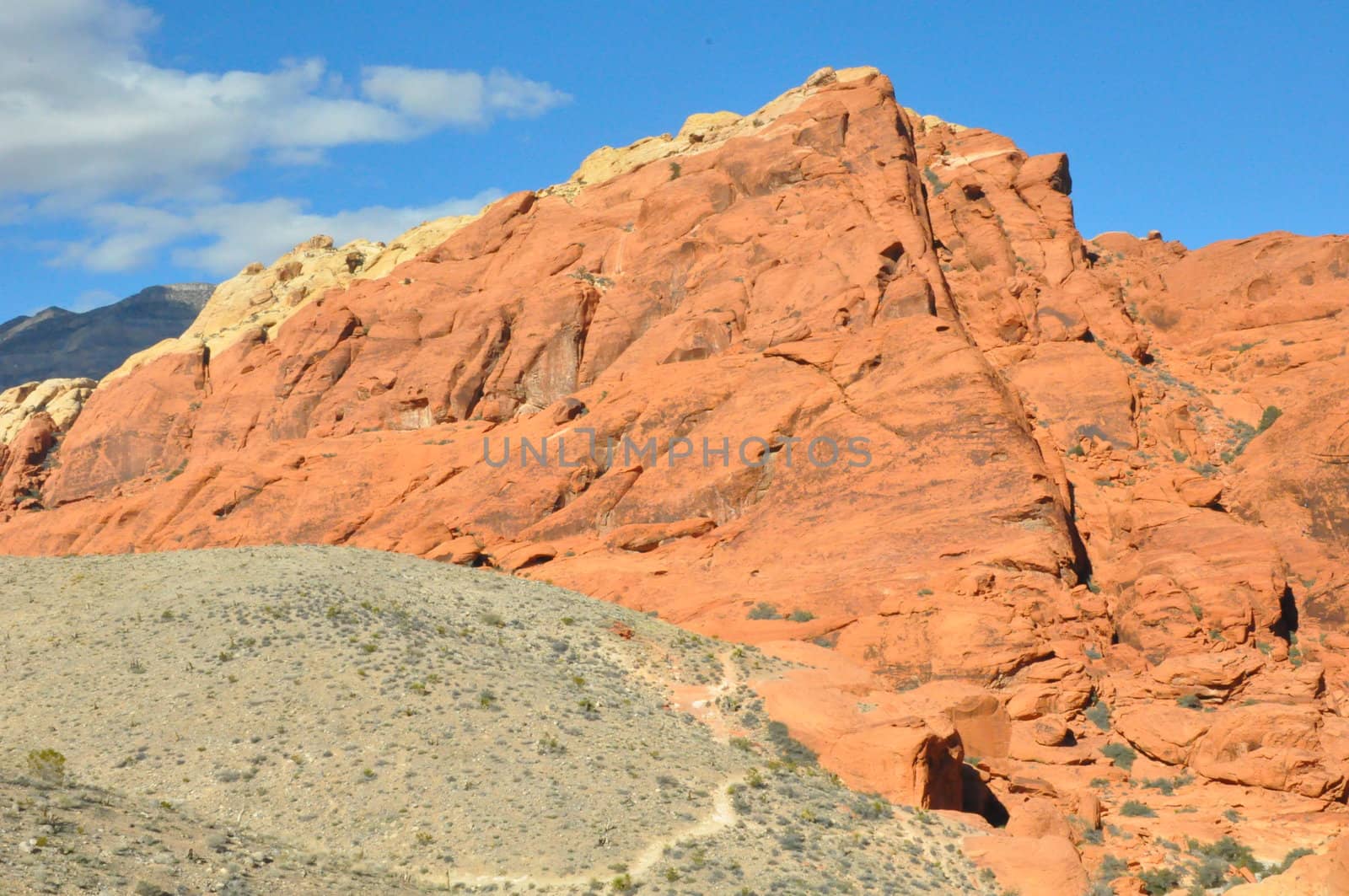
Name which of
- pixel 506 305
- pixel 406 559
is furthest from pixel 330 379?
pixel 406 559

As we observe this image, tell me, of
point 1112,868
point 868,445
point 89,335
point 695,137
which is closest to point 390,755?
point 1112,868

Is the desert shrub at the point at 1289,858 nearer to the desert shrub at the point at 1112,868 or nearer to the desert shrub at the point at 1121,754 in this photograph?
the desert shrub at the point at 1112,868

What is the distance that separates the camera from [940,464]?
4072 cm

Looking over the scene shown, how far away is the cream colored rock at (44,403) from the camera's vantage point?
227 feet

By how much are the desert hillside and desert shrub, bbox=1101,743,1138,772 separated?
8.34 metres

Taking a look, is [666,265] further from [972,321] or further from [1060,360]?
[1060,360]

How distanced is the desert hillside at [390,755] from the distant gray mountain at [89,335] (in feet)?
420

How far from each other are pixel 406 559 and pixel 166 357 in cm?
3649

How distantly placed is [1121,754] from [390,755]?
65.3ft

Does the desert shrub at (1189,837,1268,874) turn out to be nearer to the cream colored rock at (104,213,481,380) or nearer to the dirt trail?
the dirt trail

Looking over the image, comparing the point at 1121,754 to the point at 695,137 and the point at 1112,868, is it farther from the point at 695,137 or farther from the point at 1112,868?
the point at 695,137

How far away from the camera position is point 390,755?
24.4 meters

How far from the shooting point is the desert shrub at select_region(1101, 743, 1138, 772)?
3225 cm

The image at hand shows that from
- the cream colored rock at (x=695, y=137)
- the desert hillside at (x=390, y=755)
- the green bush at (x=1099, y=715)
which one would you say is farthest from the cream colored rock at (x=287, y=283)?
the green bush at (x=1099, y=715)
